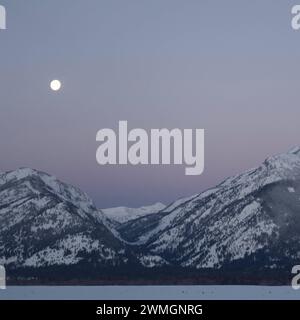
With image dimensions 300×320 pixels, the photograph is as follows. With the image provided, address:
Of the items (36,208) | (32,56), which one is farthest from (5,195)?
(32,56)

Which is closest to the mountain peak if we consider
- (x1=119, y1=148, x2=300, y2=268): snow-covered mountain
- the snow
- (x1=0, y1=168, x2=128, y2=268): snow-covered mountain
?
(x1=119, y1=148, x2=300, y2=268): snow-covered mountain

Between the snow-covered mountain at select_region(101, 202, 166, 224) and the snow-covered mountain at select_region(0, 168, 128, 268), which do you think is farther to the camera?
the snow-covered mountain at select_region(101, 202, 166, 224)

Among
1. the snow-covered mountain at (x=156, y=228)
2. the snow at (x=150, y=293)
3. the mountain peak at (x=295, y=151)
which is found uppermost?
the mountain peak at (x=295, y=151)

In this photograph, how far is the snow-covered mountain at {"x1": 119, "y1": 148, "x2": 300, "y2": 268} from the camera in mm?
12125

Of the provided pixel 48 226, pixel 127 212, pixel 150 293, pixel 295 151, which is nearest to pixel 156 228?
pixel 127 212

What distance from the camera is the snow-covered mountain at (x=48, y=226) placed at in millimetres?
12055

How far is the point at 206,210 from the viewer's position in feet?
40.2

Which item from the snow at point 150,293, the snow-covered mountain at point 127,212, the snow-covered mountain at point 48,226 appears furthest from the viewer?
the snow-covered mountain at point 127,212

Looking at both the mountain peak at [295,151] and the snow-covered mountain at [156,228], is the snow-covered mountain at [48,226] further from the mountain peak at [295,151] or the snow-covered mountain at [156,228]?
the mountain peak at [295,151]

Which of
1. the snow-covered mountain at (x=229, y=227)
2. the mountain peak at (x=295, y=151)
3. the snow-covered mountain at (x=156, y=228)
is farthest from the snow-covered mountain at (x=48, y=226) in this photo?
the mountain peak at (x=295, y=151)

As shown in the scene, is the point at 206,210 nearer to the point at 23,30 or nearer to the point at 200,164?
the point at 200,164

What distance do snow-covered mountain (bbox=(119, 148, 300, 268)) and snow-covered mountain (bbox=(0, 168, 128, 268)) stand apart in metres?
0.28

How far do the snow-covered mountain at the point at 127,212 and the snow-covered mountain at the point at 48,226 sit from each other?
0.35 feet

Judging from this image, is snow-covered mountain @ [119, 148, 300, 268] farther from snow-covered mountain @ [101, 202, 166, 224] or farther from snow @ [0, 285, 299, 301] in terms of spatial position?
snow @ [0, 285, 299, 301]
